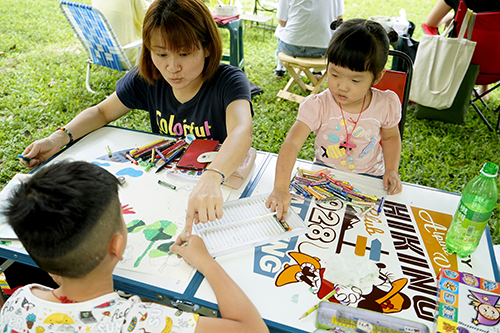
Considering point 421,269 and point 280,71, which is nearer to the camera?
point 421,269

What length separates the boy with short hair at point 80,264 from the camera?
80cm

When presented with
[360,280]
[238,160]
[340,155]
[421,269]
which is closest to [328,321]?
[360,280]

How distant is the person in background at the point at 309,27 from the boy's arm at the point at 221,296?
9.72ft

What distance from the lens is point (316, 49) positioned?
3.56 meters

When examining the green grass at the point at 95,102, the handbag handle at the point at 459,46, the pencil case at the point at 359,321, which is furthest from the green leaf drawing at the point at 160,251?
the handbag handle at the point at 459,46

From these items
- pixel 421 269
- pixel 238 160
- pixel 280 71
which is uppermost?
pixel 238 160

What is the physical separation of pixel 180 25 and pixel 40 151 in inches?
31.6

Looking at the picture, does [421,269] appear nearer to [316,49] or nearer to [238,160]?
[238,160]

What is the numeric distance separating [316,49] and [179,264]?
3075 mm

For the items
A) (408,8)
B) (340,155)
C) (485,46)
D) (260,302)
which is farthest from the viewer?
(408,8)

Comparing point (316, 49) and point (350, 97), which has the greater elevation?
point (350, 97)

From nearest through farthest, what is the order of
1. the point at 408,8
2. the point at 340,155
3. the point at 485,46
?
the point at 340,155 → the point at 485,46 → the point at 408,8

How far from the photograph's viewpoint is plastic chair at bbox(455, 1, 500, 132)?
2961mm

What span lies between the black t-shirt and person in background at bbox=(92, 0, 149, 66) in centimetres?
231
